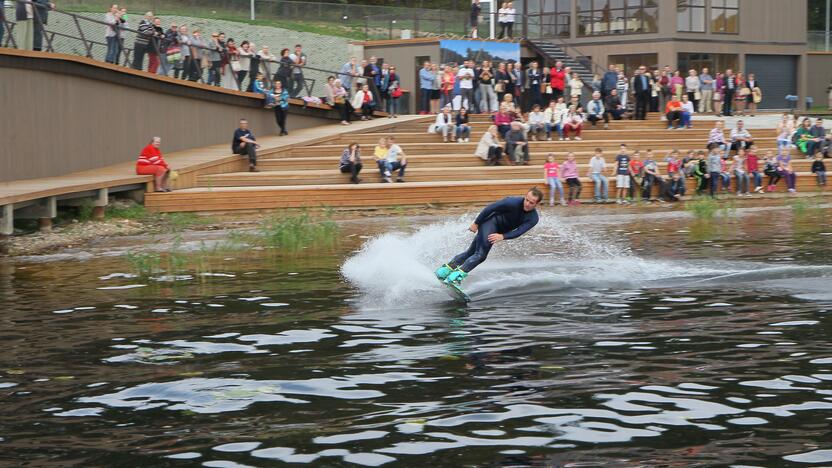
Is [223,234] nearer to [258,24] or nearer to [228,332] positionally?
[228,332]

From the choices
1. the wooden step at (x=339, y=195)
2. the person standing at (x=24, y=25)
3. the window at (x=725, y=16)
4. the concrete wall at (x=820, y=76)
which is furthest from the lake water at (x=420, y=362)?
the concrete wall at (x=820, y=76)

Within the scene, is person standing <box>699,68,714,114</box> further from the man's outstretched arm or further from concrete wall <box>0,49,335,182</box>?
the man's outstretched arm

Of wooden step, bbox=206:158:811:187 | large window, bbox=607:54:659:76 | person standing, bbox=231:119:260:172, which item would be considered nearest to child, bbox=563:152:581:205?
wooden step, bbox=206:158:811:187

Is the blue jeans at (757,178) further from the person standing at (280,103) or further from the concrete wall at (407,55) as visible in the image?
the person standing at (280,103)

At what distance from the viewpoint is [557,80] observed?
37.7 metres

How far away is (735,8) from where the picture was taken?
46875mm

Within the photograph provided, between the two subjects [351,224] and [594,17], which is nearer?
[351,224]

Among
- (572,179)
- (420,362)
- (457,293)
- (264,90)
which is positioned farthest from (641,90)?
(420,362)

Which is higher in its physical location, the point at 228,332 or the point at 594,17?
the point at 594,17

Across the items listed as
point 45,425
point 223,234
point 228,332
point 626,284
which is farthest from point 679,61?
point 45,425

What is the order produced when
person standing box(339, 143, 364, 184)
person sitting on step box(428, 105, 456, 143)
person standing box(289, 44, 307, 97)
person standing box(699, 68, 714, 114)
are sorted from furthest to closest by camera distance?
person standing box(699, 68, 714, 114) < person standing box(289, 44, 307, 97) < person sitting on step box(428, 105, 456, 143) < person standing box(339, 143, 364, 184)

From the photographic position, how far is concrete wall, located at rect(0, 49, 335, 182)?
24.4 meters

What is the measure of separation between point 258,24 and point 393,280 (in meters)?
28.6

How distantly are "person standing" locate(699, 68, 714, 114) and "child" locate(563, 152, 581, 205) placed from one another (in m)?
13.9
